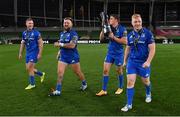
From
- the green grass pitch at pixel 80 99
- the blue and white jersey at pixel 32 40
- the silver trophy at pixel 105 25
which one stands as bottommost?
the green grass pitch at pixel 80 99

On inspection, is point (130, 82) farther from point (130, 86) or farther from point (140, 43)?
point (140, 43)

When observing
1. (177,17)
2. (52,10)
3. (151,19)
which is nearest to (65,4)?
(52,10)

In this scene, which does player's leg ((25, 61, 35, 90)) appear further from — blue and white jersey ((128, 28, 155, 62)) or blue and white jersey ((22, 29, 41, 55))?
blue and white jersey ((128, 28, 155, 62))

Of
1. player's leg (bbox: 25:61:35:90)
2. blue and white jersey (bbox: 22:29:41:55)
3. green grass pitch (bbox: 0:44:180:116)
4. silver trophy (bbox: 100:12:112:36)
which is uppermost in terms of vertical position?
silver trophy (bbox: 100:12:112:36)

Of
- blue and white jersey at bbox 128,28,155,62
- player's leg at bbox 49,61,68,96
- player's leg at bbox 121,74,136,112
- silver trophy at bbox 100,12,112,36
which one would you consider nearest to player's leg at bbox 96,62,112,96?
player's leg at bbox 49,61,68,96

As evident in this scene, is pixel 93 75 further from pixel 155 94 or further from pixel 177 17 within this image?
pixel 177 17

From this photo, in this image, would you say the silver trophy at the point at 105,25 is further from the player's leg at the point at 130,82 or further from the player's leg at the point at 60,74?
the player's leg at the point at 60,74

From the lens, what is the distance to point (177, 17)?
7306 centimetres

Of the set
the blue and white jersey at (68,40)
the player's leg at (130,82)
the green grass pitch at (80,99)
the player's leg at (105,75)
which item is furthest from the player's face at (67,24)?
the player's leg at (130,82)

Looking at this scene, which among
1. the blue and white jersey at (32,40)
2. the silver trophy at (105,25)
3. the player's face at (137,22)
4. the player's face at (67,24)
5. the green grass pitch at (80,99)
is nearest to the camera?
the player's face at (137,22)

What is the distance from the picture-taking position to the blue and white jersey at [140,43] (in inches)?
378

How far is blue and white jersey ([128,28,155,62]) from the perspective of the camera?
9594 mm

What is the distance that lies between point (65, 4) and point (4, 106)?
56.2 meters

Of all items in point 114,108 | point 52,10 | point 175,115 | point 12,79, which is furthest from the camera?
point 52,10
